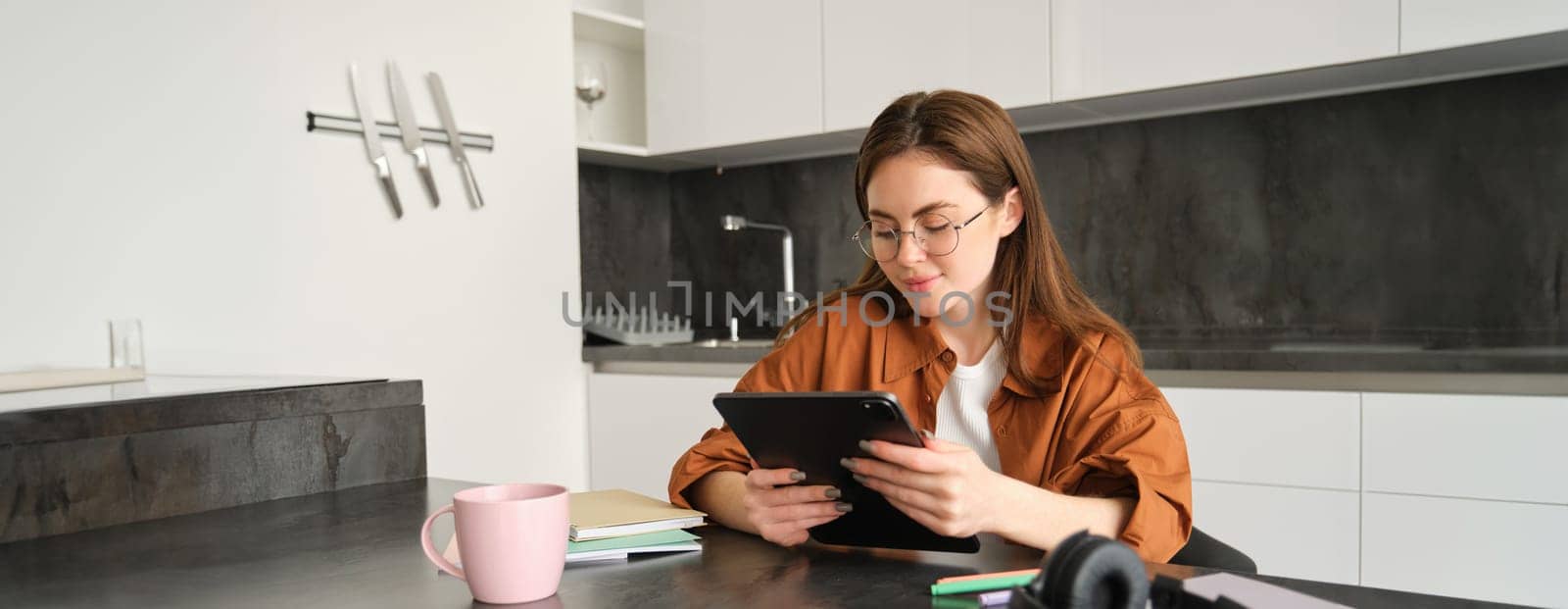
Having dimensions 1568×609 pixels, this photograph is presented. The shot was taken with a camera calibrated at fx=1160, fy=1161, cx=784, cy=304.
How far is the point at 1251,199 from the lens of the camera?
281 centimetres

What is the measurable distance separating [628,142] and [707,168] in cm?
27

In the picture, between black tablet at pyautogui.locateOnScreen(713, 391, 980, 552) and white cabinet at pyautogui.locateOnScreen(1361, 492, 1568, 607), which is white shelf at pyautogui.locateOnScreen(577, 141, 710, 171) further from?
black tablet at pyautogui.locateOnScreen(713, 391, 980, 552)

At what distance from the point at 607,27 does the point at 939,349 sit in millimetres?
2256

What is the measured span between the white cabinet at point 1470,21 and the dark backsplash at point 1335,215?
369 mm

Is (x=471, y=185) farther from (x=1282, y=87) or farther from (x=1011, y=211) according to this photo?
(x=1282, y=87)

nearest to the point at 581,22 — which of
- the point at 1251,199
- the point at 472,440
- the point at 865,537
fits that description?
the point at 472,440

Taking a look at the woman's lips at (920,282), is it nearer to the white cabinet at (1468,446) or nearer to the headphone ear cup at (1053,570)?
the headphone ear cup at (1053,570)

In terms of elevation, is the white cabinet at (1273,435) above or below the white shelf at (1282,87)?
below

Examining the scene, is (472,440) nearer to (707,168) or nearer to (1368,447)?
(707,168)

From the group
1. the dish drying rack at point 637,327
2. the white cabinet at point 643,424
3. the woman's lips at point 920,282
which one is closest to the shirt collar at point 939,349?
the woman's lips at point 920,282

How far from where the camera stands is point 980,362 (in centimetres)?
149

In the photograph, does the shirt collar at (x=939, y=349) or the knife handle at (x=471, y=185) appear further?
the knife handle at (x=471, y=185)

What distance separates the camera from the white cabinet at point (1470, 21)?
214cm

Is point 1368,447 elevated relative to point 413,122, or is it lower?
lower
